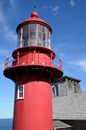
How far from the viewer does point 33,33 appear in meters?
11.8

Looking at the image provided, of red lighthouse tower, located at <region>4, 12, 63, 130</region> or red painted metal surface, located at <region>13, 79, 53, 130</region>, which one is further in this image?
red lighthouse tower, located at <region>4, 12, 63, 130</region>

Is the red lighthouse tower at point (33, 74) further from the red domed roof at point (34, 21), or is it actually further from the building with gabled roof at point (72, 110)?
the building with gabled roof at point (72, 110)

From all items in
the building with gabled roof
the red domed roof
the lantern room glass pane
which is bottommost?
the building with gabled roof

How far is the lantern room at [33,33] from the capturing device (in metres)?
11.8

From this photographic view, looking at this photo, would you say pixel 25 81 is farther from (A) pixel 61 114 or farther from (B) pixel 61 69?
(A) pixel 61 114

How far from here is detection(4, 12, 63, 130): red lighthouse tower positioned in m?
10.4

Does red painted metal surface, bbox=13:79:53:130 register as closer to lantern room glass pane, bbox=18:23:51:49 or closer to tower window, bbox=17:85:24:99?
tower window, bbox=17:85:24:99

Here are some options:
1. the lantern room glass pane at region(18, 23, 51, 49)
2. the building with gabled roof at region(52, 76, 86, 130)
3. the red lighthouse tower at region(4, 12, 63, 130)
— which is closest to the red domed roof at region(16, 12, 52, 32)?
the red lighthouse tower at region(4, 12, 63, 130)

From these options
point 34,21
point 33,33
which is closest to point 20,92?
point 33,33

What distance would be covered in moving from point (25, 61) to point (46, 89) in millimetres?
2054

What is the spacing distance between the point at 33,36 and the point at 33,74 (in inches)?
95.9

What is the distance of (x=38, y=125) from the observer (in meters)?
10.3

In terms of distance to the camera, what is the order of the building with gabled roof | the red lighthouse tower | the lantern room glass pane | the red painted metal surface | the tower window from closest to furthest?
the red painted metal surface, the red lighthouse tower, the tower window, the lantern room glass pane, the building with gabled roof

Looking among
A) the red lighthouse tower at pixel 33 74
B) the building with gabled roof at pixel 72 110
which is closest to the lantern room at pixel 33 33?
the red lighthouse tower at pixel 33 74
